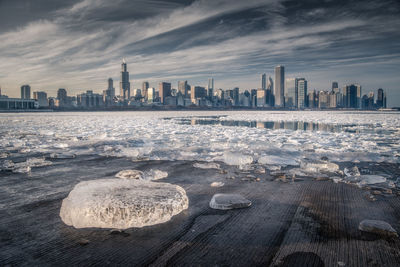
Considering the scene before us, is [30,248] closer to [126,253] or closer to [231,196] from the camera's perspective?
[126,253]

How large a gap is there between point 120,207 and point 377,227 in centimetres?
273

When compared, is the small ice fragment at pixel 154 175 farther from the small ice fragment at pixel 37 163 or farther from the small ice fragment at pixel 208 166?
the small ice fragment at pixel 37 163

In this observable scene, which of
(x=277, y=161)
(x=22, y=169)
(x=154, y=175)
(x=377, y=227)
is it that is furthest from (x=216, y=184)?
(x=22, y=169)

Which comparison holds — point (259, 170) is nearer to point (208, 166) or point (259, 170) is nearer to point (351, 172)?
point (208, 166)

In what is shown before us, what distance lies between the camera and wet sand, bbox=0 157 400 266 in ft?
7.13

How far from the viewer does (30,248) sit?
2.32 meters

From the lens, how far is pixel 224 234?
8.55 feet

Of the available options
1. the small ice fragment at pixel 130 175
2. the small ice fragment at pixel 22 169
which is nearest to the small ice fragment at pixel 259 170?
the small ice fragment at pixel 130 175

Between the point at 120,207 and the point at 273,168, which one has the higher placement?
the point at 120,207

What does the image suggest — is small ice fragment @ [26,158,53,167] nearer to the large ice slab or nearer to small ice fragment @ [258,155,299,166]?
the large ice slab

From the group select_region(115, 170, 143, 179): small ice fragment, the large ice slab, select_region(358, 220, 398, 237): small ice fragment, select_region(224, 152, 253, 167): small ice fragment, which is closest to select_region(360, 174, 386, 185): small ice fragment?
select_region(358, 220, 398, 237): small ice fragment

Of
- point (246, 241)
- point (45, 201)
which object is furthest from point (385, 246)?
point (45, 201)

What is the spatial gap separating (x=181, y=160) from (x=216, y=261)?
179 inches

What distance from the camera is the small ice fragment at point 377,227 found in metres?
2.58
